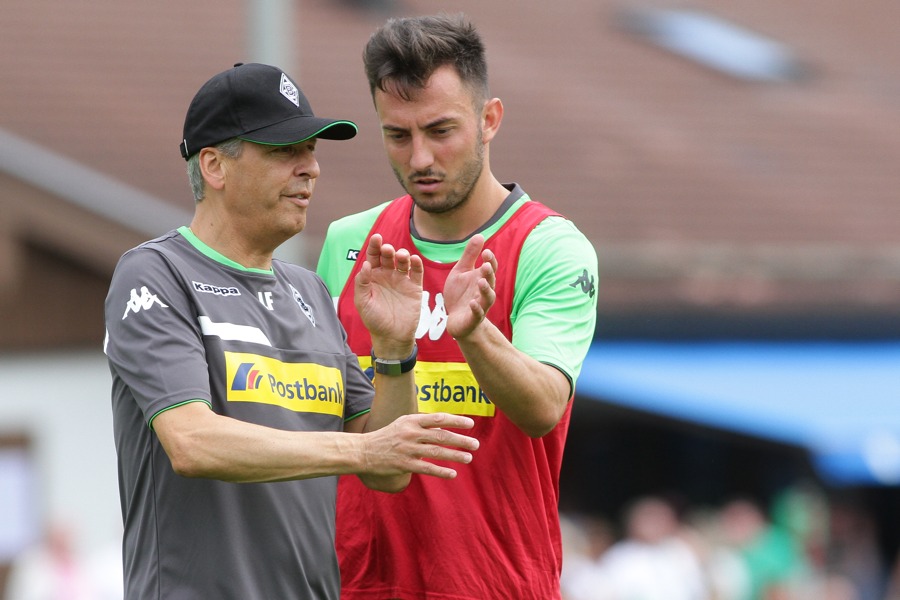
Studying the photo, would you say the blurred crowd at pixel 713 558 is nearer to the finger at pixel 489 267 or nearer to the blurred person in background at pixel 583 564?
the blurred person in background at pixel 583 564

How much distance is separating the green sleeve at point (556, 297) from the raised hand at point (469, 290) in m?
0.29

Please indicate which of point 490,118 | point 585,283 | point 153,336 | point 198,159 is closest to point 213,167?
point 198,159

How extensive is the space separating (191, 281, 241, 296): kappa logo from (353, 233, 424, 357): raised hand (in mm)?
362

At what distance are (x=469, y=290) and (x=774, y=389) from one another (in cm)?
1009

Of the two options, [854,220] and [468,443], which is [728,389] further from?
[468,443]

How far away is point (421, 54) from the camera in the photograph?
4.66m

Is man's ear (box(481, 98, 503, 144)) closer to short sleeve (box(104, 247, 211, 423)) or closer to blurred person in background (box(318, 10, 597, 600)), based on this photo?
blurred person in background (box(318, 10, 597, 600))

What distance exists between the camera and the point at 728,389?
13852mm

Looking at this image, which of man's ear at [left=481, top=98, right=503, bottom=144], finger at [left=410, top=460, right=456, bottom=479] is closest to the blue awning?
man's ear at [left=481, top=98, right=503, bottom=144]

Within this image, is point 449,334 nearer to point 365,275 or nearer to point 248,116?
point 365,275

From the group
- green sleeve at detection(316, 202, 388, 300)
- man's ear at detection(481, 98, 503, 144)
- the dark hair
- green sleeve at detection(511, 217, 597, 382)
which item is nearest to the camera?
green sleeve at detection(511, 217, 597, 382)

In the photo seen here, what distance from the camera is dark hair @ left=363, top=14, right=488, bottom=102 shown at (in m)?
4.67

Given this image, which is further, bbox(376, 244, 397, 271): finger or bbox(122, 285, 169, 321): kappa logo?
bbox(376, 244, 397, 271): finger

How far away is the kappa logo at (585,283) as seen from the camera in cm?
472
